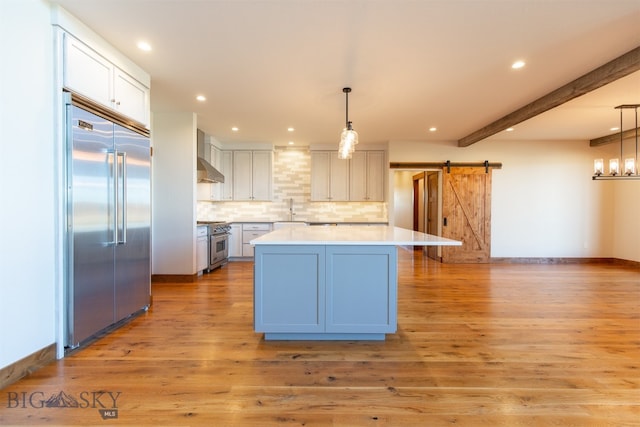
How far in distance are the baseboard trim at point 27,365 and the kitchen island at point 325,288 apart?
1508mm

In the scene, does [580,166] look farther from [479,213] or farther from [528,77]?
[528,77]

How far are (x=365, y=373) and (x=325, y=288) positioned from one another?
2.34 feet

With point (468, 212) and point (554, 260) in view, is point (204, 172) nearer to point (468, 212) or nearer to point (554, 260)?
point (468, 212)

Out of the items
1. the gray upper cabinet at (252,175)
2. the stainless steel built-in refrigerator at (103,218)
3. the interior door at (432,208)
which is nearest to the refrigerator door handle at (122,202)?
the stainless steel built-in refrigerator at (103,218)

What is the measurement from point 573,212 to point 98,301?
27.8 feet

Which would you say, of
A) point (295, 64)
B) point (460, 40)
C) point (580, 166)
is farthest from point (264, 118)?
point (580, 166)

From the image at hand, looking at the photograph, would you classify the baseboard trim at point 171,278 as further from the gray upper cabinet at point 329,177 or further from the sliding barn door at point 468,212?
the sliding barn door at point 468,212

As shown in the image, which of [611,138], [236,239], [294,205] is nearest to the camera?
[611,138]

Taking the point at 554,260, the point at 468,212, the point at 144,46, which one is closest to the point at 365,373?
the point at 144,46

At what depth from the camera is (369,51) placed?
284 centimetres

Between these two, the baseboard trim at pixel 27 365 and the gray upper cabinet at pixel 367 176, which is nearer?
the baseboard trim at pixel 27 365

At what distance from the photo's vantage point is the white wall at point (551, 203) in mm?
6562

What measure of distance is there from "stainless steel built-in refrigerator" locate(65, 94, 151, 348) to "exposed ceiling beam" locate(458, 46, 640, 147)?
482 cm

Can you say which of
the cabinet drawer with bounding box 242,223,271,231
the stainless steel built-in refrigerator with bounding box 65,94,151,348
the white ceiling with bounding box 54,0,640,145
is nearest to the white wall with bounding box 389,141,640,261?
the white ceiling with bounding box 54,0,640,145
